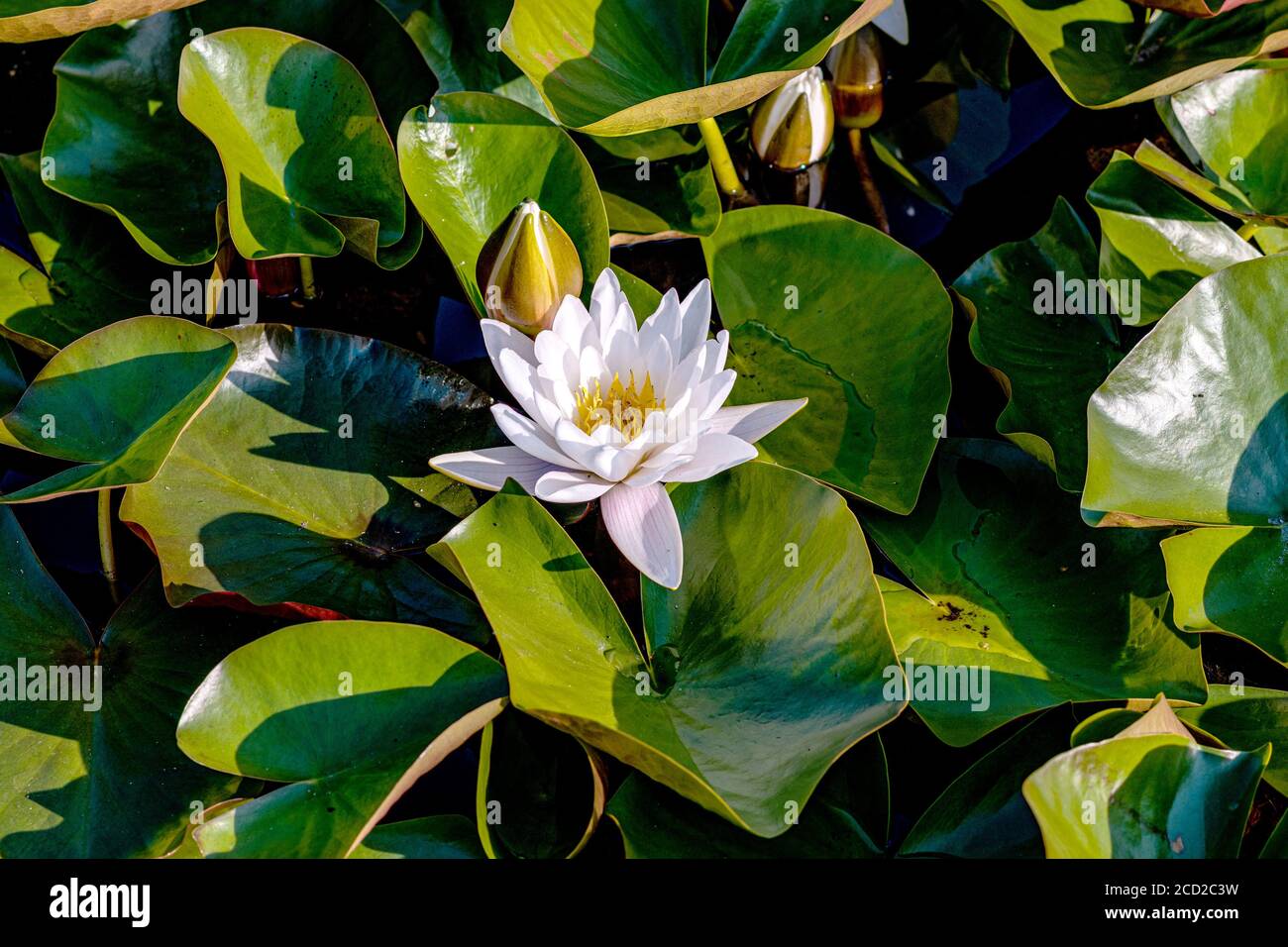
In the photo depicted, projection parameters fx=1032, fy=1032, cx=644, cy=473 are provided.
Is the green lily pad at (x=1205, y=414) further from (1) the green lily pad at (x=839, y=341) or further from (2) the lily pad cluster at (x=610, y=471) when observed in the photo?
(1) the green lily pad at (x=839, y=341)

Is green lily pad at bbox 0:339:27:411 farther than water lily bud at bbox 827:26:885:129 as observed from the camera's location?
No

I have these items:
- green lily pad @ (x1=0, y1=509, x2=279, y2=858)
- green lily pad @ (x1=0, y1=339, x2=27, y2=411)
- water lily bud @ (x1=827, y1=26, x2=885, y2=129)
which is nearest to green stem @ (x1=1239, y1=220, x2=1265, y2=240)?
water lily bud @ (x1=827, y1=26, x2=885, y2=129)

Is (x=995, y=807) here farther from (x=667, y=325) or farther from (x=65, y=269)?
(x=65, y=269)

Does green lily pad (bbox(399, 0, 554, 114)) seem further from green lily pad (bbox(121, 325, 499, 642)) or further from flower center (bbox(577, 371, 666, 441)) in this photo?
flower center (bbox(577, 371, 666, 441))

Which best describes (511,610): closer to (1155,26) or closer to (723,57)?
(723,57)

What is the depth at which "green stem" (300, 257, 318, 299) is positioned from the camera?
2.39m

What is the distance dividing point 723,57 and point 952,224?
30.2 inches

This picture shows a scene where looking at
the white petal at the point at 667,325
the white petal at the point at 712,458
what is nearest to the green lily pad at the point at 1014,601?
the white petal at the point at 712,458

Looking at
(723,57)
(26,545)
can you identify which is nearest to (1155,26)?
(723,57)

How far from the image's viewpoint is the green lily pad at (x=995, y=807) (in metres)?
1.69

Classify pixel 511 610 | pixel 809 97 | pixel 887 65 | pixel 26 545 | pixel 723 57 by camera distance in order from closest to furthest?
1. pixel 511 610
2. pixel 26 545
3. pixel 723 57
4. pixel 809 97
5. pixel 887 65

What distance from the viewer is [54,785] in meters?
1.75

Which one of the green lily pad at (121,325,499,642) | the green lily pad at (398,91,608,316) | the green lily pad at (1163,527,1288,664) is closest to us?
the green lily pad at (1163,527,1288,664)

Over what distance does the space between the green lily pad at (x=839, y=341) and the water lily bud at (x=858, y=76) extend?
72cm
